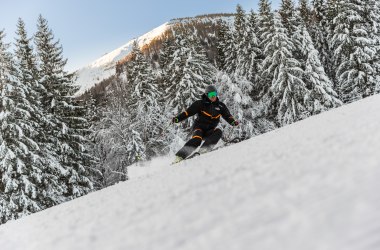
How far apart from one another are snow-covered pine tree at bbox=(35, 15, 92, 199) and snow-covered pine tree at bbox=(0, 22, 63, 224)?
1210 mm

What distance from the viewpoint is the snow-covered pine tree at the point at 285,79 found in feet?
91.1

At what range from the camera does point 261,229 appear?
1.76 meters

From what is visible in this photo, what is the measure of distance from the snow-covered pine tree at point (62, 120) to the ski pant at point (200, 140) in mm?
15312

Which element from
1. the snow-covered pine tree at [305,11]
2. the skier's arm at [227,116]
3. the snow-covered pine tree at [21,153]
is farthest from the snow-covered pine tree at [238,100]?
the skier's arm at [227,116]

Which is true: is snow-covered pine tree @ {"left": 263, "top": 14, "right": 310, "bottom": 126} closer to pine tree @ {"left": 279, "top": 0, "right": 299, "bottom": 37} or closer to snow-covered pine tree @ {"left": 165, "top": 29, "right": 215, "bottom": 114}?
pine tree @ {"left": 279, "top": 0, "right": 299, "bottom": 37}

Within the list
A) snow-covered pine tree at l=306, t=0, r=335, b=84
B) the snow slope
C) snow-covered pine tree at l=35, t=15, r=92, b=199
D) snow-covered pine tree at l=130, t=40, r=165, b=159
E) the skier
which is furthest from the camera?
snow-covered pine tree at l=306, t=0, r=335, b=84

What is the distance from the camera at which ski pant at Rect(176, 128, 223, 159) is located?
8.23 meters

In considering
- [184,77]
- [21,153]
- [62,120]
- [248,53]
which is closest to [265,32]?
[248,53]

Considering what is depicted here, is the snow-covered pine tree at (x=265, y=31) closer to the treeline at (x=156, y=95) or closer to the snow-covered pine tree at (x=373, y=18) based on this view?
the treeline at (x=156, y=95)

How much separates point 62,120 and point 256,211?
24.7 meters

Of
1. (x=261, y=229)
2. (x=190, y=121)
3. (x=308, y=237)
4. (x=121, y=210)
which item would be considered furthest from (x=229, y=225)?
(x=190, y=121)

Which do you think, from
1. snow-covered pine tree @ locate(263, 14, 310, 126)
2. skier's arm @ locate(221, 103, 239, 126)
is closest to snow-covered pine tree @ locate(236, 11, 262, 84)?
snow-covered pine tree @ locate(263, 14, 310, 126)

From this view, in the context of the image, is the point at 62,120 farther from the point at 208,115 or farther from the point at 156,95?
the point at 208,115

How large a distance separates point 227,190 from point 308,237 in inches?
55.8
